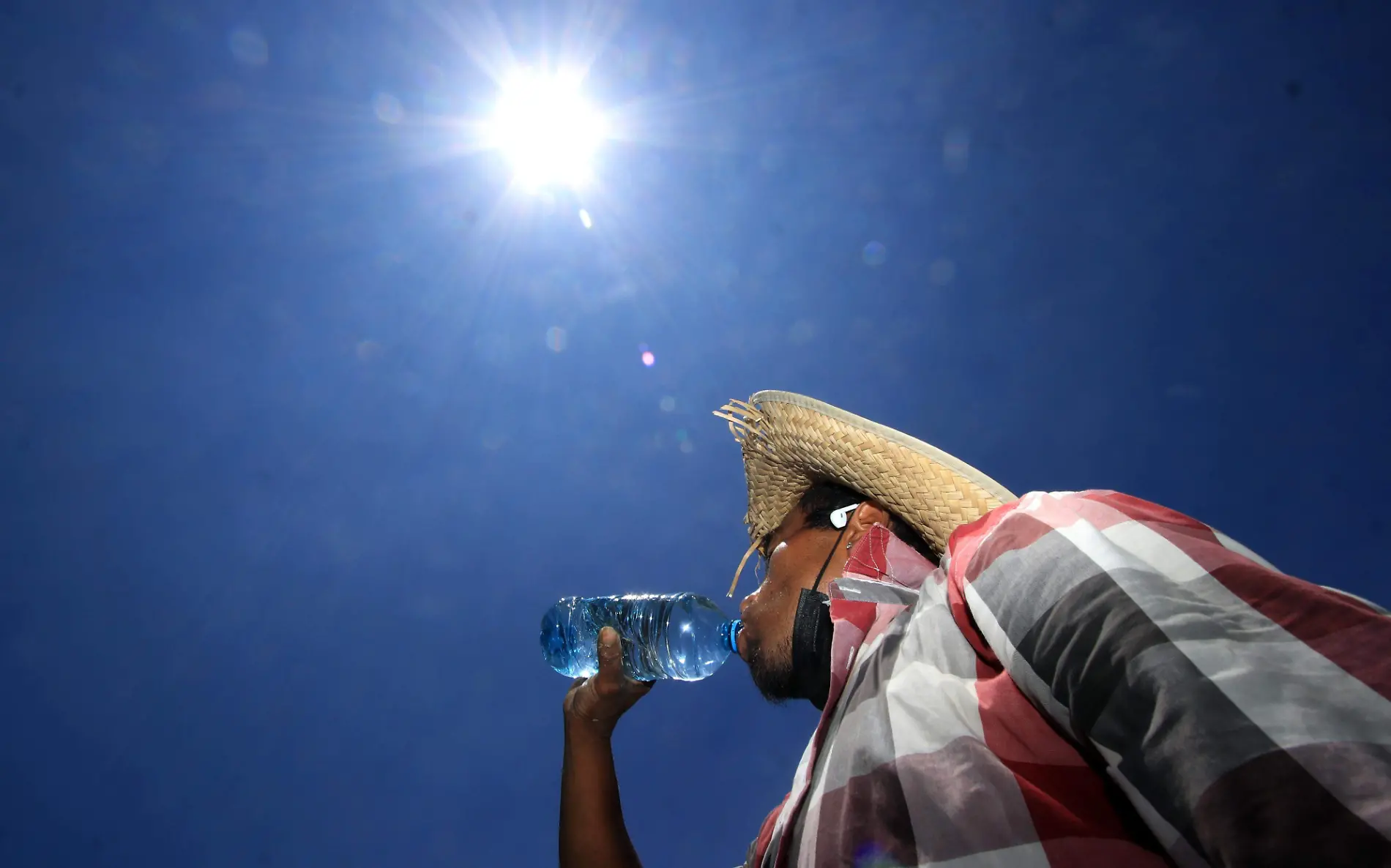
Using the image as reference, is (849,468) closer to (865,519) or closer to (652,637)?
(865,519)

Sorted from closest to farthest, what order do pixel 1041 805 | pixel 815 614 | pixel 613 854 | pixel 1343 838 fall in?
pixel 1343 838, pixel 1041 805, pixel 815 614, pixel 613 854

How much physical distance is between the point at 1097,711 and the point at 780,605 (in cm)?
98

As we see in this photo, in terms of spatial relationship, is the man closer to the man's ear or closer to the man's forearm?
the man's ear

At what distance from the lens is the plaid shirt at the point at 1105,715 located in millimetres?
425

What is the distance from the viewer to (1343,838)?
1.29 ft

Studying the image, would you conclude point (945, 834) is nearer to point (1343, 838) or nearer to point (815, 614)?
point (1343, 838)

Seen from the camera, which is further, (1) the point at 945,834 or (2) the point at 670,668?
(2) the point at 670,668

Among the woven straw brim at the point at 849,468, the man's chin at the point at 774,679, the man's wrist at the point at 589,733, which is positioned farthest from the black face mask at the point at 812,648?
the man's wrist at the point at 589,733

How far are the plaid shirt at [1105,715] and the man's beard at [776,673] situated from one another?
Result: 1.55 ft

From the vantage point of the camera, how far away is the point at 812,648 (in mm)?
1302

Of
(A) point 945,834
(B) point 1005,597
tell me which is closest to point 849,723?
(A) point 945,834

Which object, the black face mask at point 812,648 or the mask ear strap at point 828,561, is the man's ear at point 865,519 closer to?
the mask ear strap at point 828,561

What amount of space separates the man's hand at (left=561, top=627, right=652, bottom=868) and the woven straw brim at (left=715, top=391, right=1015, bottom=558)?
25.5 inches

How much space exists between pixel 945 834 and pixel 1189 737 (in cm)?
29
